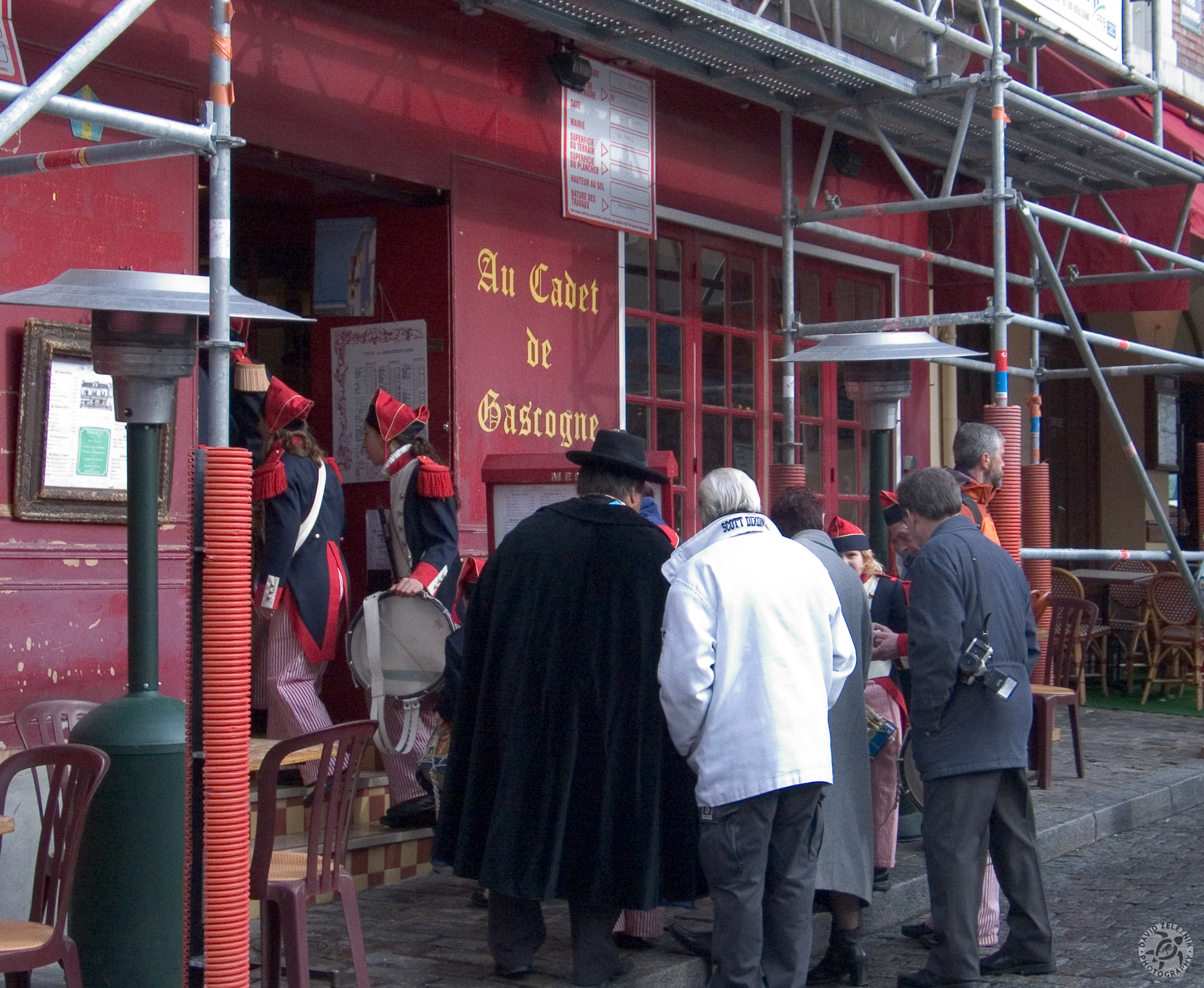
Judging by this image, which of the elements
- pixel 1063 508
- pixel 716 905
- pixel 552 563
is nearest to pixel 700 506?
pixel 552 563

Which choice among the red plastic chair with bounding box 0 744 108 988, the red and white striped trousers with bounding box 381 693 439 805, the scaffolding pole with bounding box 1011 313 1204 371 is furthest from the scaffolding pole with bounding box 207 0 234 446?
the scaffolding pole with bounding box 1011 313 1204 371

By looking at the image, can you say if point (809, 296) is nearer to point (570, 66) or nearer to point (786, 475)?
point (786, 475)

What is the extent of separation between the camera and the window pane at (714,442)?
370 inches

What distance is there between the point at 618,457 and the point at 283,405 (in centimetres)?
182

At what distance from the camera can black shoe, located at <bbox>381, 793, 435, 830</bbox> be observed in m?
Result: 6.27

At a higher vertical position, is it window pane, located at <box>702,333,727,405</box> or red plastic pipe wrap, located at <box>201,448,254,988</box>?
window pane, located at <box>702,333,727,405</box>

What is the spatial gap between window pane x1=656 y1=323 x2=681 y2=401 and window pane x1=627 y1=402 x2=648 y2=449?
0.16m

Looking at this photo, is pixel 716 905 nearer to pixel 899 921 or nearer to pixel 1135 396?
pixel 899 921

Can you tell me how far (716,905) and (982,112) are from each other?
5.85 metres

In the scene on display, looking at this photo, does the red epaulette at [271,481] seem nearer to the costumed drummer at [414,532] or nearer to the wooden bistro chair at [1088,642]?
the costumed drummer at [414,532]

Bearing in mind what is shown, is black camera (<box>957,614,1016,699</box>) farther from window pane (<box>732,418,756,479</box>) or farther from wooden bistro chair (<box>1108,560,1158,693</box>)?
wooden bistro chair (<box>1108,560,1158,693</box>)

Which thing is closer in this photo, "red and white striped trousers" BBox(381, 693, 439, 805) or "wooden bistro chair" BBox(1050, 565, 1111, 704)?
"red and white striped trousers" BBox(381, 693, 439, 805)

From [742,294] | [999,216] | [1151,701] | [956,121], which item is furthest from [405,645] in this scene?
[1151,701]

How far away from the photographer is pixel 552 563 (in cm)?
481
